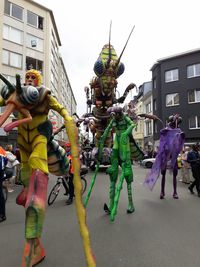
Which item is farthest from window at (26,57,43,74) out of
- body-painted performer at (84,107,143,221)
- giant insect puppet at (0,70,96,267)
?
giant insect puppet at (0,70,96,267)

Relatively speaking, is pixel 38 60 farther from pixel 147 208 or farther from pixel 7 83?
pixel 7 83

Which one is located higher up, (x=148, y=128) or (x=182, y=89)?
(x=182, y=89)

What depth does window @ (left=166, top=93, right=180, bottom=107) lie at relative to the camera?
31.7 metres

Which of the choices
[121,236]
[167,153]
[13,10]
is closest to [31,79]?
[121,236]

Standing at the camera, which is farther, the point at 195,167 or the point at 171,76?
the point at 171,76

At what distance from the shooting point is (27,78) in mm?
3543

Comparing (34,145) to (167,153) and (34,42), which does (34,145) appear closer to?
(167,153)

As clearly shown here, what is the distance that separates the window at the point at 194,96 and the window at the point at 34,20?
57.7 feet

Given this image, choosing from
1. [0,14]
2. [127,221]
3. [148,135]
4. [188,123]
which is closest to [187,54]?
[188,123]

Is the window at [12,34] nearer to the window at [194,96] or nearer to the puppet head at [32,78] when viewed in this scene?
the window at [194,96]

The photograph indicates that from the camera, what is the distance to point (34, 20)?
30.6 m

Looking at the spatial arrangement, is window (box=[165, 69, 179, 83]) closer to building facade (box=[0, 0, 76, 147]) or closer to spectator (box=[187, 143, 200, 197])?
building facade (box=[0, 0, 76, 147])

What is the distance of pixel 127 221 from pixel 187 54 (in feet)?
93.5

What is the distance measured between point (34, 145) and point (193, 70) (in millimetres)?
29818
